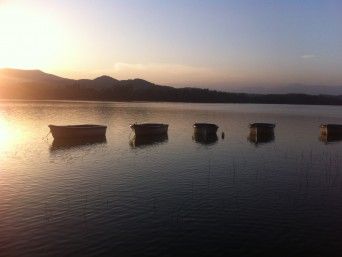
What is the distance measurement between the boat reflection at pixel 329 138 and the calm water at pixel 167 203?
20.2 metres

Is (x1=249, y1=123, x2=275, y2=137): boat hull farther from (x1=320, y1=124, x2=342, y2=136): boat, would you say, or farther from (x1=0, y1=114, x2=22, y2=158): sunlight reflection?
(x1=0, y1=114, x2=22, y2=158): sunlight reflection

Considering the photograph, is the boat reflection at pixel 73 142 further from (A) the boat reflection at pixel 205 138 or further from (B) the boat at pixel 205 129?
(B) the boat at pixel 205 129

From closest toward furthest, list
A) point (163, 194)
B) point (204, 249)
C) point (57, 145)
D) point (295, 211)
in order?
1. point (204, 249)
2. point (295, 211)
3. point (163, 194)
4. point (57, 145)

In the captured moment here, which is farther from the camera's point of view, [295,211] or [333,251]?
[295,211]

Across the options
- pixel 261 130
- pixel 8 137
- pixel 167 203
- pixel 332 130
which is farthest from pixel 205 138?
pixel 167 203

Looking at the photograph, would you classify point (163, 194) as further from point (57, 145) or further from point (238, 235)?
point (57, 145)

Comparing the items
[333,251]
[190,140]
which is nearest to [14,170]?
[333,251]

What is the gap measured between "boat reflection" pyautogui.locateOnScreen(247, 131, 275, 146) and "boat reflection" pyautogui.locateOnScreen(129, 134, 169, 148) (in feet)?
51.4

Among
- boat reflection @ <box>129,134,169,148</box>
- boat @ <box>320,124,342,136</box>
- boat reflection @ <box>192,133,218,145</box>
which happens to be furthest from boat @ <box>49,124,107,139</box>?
boat @ <box>320,124,342,136</box>

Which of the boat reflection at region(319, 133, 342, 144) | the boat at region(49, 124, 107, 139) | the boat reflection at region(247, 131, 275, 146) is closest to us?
the boat at region(49, 124, 107, 139)

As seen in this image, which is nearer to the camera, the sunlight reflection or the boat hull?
the sunlight reflection

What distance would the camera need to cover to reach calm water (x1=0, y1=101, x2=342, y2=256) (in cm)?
1994

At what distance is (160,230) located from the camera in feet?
71.7

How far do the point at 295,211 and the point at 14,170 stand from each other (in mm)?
26591
